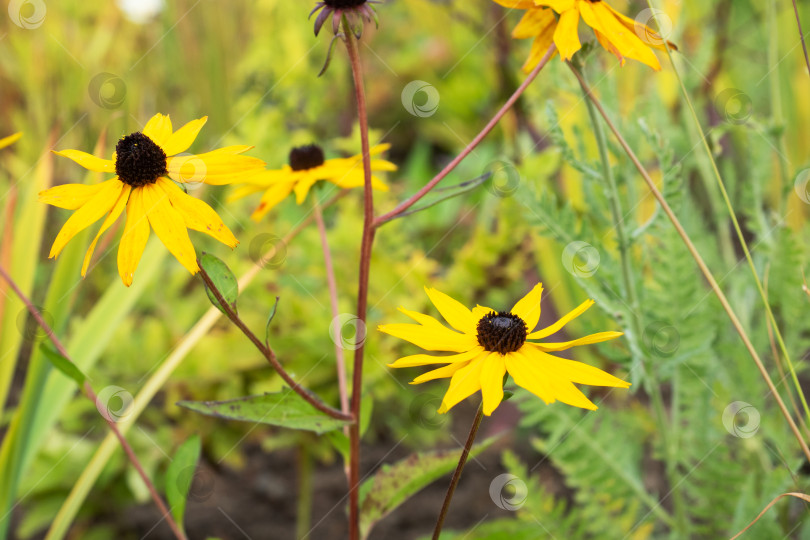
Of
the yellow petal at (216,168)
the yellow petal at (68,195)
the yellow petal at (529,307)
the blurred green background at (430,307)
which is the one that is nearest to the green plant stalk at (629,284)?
the blurred green background at (430,307)

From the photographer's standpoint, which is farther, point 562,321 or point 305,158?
point 305,158

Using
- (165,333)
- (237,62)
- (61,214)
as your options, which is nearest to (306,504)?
(165,333)

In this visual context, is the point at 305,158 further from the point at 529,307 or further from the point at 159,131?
the point at 529,307

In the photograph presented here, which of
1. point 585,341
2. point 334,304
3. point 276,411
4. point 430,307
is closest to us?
point 585,341

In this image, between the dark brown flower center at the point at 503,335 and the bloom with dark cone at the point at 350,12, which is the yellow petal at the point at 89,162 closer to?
the bloom with dark cone at the point at 350,12

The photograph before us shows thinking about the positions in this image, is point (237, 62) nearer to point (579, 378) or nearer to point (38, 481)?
point (38, 481)

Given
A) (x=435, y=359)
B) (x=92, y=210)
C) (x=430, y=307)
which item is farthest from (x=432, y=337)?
(x=430, y=307)

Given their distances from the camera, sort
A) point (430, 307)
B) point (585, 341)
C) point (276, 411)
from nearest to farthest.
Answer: point (585, 341)
point (276, 411)
point (430, 307)
